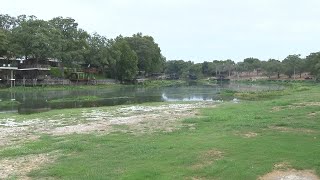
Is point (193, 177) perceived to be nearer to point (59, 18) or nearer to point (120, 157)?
point (120, 157)

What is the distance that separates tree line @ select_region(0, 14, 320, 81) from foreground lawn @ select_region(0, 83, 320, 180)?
258 feet

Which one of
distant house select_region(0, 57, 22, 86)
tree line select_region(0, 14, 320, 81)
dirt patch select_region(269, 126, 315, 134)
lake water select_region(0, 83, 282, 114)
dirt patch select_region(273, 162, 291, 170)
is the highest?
tree line select_region(0, 14, 320, 81)

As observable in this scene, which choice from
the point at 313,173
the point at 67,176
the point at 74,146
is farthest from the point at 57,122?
the point at 313,173

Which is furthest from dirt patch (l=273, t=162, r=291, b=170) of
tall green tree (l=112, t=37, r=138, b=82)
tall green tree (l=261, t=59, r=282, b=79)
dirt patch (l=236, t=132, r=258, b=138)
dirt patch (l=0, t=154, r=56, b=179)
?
tall green tree (l=261, t=59, r=282, b=79)

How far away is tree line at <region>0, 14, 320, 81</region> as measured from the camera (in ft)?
318

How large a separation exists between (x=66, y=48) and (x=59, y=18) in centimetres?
1665

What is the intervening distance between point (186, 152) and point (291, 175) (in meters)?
4.84

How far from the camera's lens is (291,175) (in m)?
13.3

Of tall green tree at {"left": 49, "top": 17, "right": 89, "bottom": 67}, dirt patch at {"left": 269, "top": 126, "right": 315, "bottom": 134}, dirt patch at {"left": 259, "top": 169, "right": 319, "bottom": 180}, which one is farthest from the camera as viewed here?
tall green tree at {"left": 49, "top": 17, "right": 89, "bottom": 67}

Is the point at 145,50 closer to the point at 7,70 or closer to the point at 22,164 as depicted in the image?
the point at 7,70

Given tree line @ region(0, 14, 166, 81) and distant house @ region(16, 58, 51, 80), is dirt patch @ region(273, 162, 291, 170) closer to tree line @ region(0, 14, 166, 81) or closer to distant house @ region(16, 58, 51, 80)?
tree line @ region(0, 14, 166, 81)

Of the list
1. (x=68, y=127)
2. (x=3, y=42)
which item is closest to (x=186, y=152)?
(x=68, y=127)

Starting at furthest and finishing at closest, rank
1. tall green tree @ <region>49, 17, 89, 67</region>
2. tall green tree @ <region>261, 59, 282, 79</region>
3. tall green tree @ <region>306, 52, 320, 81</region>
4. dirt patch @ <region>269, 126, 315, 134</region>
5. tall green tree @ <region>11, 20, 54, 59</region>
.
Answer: tall green tree @ <region>261, 59, 282, 79</region>
tall green tree @ <region>306, 52, 320, 81</region>
tall green tree @ <region>49, 17, 89, 67</region>
tall green tree @ <region>11, 20, 54, 59</region>
dirt patch @ <region>269, 126, 315, 134</region>

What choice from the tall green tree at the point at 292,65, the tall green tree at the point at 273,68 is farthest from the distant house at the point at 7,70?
the tall green tree at the point at 273,68
